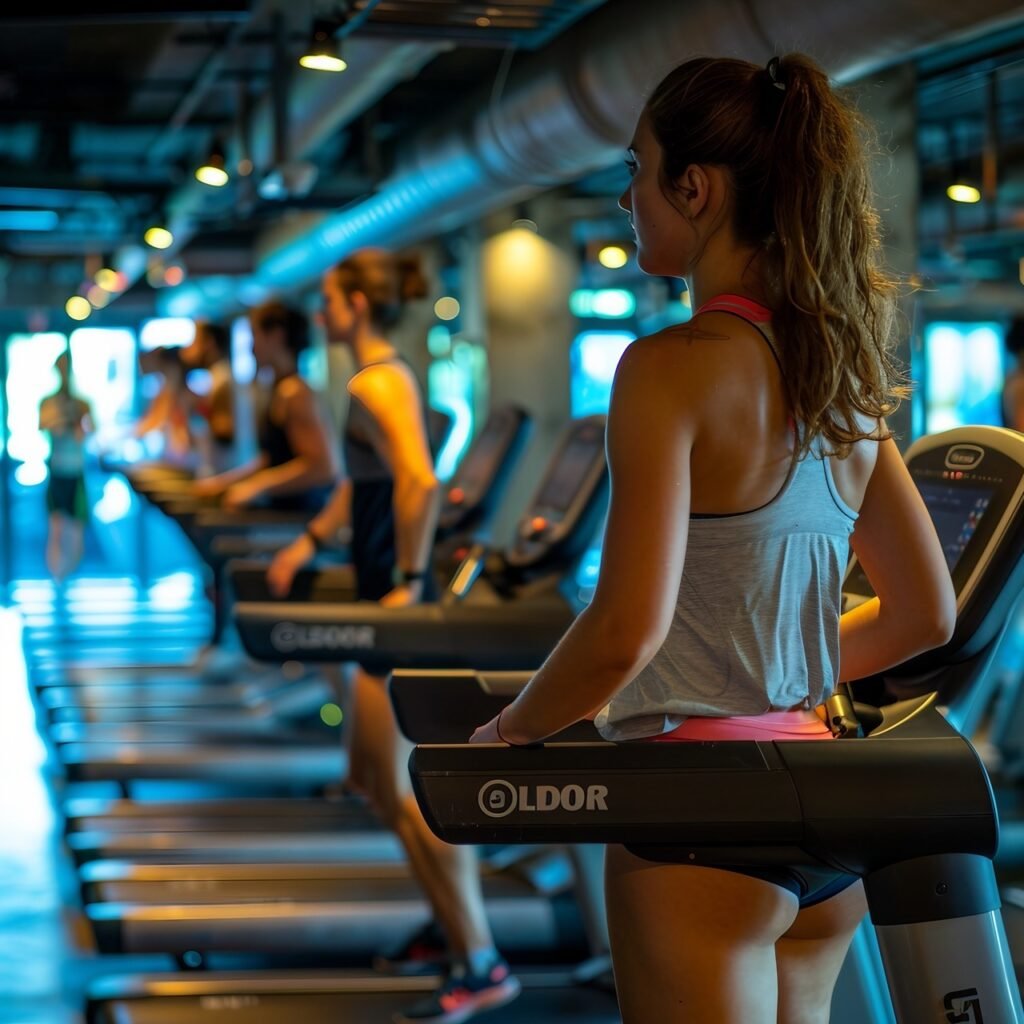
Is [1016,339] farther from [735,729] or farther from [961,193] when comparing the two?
[735,729]

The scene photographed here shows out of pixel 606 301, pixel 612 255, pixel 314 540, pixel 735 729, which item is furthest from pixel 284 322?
pixel 606 301

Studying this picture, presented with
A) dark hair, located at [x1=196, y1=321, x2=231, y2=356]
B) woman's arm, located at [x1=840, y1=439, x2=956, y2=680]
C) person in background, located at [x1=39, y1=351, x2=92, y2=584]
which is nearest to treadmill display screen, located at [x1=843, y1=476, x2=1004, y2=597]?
woman's arm, located at [x1=840, y1=439, x2=956, y2=680]

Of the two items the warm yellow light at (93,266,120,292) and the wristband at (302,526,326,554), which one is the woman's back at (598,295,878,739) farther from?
the warm yellow light at (93,266,120,292)

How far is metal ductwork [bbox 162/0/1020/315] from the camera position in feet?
9.34

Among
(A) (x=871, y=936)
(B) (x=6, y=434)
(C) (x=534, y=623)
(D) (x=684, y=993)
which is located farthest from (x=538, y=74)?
(B) (x=6, y=434)

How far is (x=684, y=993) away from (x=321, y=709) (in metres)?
5.01

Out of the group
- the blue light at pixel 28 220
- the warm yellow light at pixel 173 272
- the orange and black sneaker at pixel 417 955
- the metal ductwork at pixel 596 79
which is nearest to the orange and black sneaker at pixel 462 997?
the orange and black sneaker at pixel 417 955

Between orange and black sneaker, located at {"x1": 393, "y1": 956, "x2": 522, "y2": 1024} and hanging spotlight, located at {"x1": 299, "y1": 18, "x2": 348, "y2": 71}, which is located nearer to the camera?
orange and black sneaker, located at {"x1": 393, "y1": 956, "x2": 522, "y2": 1024}

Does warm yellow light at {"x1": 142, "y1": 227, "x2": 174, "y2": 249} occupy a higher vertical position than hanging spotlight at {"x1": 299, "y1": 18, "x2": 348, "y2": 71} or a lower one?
higher

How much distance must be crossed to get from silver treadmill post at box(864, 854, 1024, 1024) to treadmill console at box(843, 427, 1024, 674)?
1.33ft

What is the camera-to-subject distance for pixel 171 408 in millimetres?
9180

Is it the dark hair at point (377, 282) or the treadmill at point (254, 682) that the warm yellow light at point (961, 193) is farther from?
the dark hair at point (377, 282)

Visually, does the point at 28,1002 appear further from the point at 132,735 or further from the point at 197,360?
the point at 197,360

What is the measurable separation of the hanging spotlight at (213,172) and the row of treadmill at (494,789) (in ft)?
4.86
